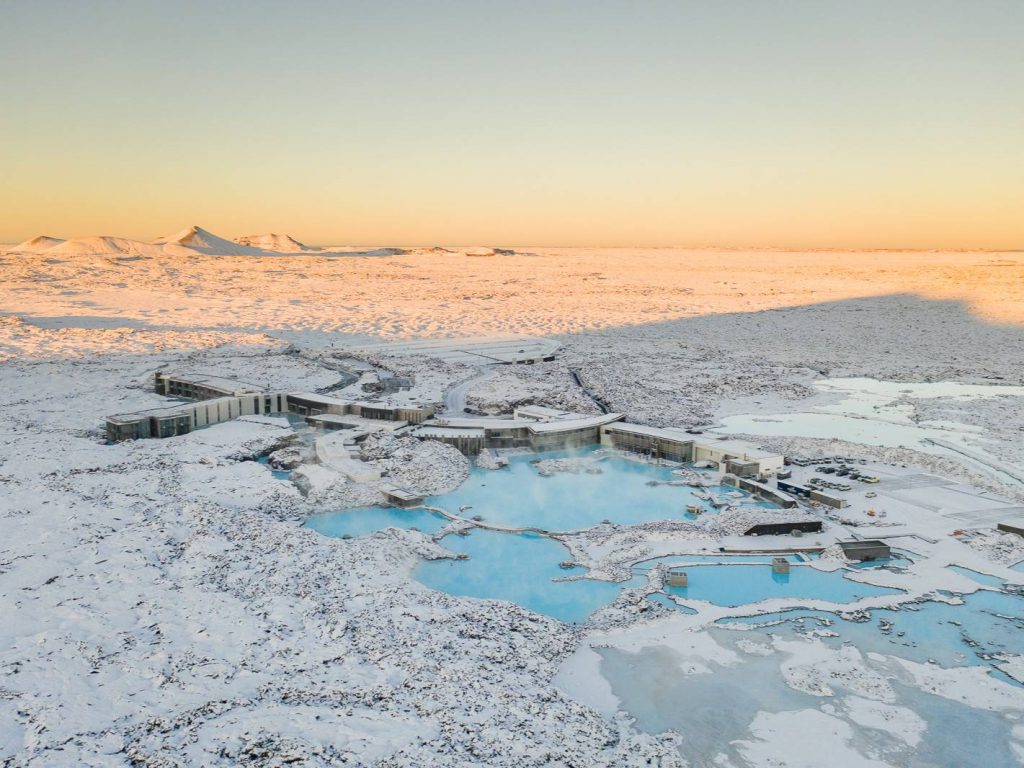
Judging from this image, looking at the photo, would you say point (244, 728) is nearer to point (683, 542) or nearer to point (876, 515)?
point (683, 542)

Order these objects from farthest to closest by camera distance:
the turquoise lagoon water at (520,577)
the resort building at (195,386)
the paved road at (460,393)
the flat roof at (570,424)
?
the resort building at (195,386) → the paved road at (460,393) → the flat roof at (570,424) → the turquoise lagoon water at (520,577)

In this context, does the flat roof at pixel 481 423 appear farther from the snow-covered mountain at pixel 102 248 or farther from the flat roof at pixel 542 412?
the snow-covered mountain at pixel 102 248

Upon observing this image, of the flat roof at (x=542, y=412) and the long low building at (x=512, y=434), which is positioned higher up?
the flat roof at (x=542, y=412)

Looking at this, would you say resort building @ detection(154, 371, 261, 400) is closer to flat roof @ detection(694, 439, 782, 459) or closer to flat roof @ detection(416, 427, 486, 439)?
flat roof @ detection(416, 427, 486, 439)

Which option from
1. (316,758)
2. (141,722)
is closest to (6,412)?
(141,722)

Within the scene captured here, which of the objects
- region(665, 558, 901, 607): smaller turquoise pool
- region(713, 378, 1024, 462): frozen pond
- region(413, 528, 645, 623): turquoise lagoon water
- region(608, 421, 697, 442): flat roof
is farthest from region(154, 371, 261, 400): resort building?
region(665, 558, 901, 607): smaller turquoise pool

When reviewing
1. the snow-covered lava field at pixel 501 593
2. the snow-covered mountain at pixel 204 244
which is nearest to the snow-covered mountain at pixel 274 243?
the snow-covered mountain at pixel 204 244

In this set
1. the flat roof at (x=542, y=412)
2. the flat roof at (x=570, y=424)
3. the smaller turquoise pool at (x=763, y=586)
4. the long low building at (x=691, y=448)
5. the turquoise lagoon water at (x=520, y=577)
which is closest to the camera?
the turquoise lagoon water at (x=520, y=577)

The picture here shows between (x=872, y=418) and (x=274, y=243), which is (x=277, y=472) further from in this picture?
(x=274, y=243)
